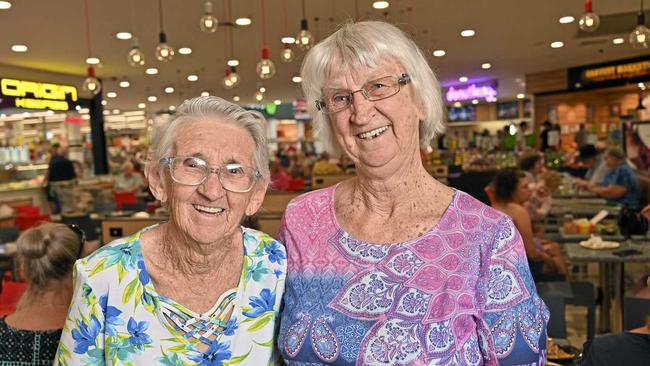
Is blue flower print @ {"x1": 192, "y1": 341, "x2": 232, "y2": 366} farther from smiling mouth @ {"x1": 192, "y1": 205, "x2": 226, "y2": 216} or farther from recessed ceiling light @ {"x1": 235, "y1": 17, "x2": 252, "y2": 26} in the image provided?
recessed ceiling light @ {"x1": 235, "y1": 17, "x2": 252, "y2": 26}

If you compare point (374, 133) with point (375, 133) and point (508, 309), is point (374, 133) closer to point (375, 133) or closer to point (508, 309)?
point (375, 133)

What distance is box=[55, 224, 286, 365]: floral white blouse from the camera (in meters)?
1.62

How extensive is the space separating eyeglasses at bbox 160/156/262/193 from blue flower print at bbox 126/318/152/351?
0.37m

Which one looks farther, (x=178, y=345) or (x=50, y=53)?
(x=50, y=53)

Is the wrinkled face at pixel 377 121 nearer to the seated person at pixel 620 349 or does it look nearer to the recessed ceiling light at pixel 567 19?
the seated person at pixel 620 349

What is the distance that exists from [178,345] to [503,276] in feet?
2.63

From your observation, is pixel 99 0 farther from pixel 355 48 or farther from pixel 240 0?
pixel 355 48

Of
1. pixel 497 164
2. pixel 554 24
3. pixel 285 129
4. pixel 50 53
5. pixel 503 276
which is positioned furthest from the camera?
pixel 285 129

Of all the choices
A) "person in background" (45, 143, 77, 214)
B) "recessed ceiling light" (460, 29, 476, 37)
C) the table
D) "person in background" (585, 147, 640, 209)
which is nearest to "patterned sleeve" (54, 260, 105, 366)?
the table

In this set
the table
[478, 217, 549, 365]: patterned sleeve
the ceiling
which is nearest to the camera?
[478, 217, 549, 365]: patterned sleeve

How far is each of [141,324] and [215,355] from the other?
0.20 metres

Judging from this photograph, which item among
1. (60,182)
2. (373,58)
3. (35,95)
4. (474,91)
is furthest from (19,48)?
(474,91)

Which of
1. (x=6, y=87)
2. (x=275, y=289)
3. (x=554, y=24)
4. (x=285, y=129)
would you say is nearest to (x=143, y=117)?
(x=285, y=129)

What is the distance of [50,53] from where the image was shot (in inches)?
451
